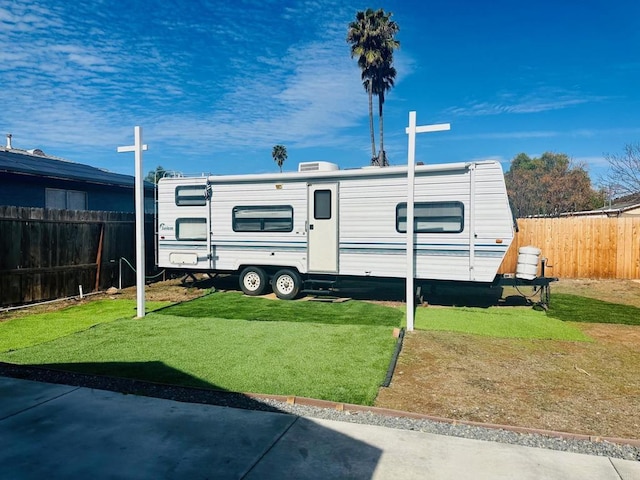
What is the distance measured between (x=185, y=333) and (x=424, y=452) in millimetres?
5150

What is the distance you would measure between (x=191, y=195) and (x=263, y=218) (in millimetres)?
2247

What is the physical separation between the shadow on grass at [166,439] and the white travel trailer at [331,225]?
5.92 m

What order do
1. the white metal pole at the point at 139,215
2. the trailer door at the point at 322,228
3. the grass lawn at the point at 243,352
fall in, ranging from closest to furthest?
1. the grass lawn at the point at 243,352
2. the white metal pole at the point at 139,215
3. the trailer door at the point at 322,228

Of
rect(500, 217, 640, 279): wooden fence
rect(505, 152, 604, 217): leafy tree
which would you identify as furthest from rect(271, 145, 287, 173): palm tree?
rect(500, 217, 640, 279): wooden fence

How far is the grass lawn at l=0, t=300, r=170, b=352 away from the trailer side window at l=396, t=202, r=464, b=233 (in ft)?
19.4

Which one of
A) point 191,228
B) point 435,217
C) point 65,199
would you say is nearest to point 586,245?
point 435,217

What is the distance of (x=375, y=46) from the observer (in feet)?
90.3

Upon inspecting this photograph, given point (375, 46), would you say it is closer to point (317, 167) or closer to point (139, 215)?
point (317, 167)

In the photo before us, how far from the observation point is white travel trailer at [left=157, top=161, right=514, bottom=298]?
30.8ft

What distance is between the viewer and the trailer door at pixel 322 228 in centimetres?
1071

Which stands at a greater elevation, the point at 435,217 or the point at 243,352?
the point at 435,217

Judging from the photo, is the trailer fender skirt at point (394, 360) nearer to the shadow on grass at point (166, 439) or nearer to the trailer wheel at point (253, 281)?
the shadow on grass at point (166, 439)

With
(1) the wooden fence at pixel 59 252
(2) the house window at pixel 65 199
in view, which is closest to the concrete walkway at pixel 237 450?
(1) the wooden fence at pixel 59 252

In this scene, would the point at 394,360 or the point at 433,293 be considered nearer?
the point at 394,360
